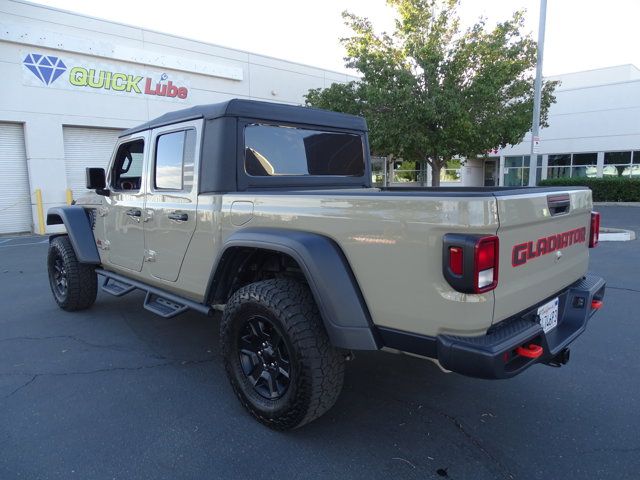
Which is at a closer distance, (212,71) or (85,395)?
(85,395)

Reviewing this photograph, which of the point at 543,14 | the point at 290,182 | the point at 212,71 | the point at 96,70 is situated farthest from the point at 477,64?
the point at 290,182

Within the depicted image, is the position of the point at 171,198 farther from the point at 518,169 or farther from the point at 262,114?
the point at 518,169

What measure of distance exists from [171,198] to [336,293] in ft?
5.91

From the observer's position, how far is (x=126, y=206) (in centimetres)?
416

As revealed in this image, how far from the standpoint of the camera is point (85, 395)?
331 centimetres

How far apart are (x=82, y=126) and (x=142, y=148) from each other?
11813 mm

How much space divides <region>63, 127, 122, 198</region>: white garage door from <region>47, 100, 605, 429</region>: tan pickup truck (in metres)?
11.6

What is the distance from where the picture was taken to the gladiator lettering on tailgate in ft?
7.48

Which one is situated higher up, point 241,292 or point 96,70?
point 96,70

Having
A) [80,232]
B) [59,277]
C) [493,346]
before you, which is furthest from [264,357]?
[59,277]

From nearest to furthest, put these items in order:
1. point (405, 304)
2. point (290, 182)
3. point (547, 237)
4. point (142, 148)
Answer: point (405, 304) < point (547, 237) < point (290, 182) < point (142, 148)

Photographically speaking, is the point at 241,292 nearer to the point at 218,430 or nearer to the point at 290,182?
the point at 218,430

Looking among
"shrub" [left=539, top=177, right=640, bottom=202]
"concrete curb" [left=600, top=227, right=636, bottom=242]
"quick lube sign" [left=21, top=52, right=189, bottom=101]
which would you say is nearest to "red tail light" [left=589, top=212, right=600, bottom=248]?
"concrete curb" [left=600, top=227, right=636, bottom=242]

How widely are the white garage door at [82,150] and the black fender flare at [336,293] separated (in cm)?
1369
